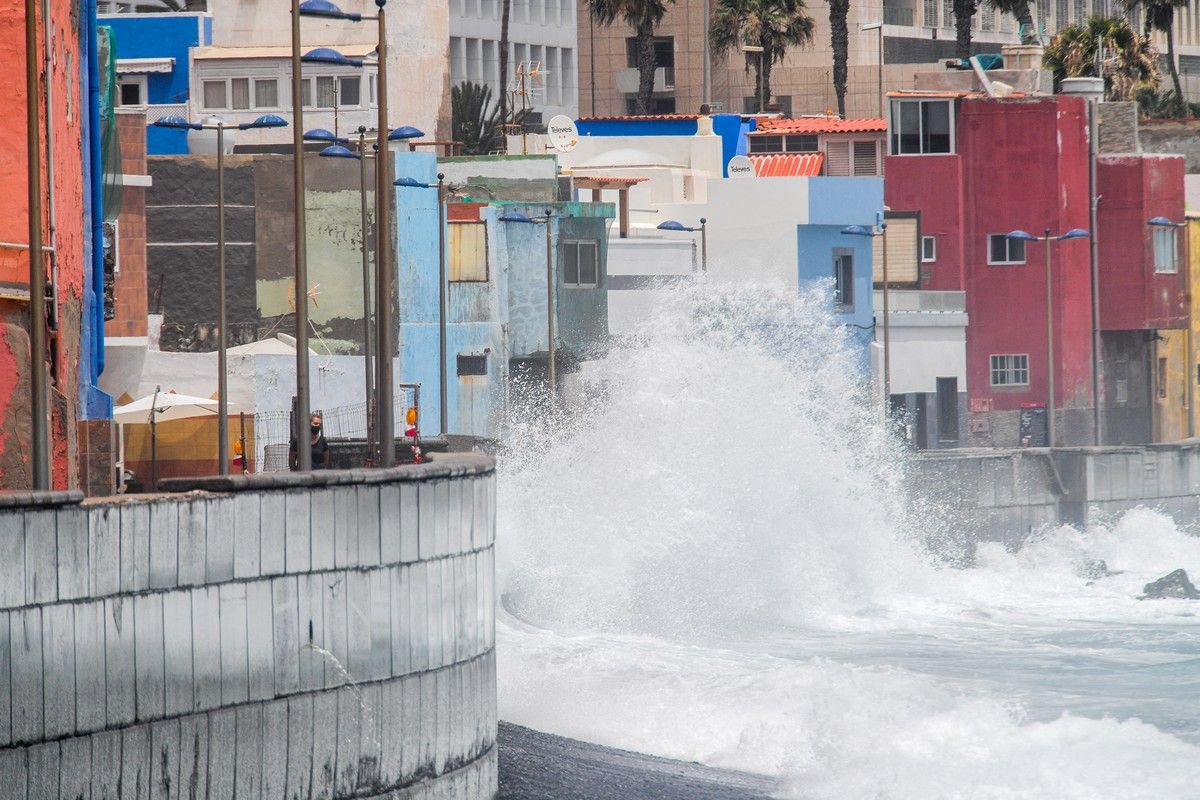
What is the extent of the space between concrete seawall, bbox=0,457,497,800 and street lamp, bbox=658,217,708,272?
3461 centimetres

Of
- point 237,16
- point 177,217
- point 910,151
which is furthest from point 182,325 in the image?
point 910,151

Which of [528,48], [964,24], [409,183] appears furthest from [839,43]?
[409,183]

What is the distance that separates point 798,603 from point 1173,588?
886 cm

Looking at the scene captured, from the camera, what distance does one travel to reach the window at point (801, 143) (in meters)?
62.0

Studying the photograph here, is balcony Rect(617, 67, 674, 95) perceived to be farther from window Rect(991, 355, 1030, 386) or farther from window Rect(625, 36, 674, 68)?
window Rect(991, 355, 1030, 386)

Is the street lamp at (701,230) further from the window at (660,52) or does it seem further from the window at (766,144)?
the window at (660,52)

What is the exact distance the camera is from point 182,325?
43.2 metres

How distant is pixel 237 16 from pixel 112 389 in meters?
23.5

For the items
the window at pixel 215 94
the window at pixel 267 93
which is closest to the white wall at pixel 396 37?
the window at pixel 267 93

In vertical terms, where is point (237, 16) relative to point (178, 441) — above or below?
above

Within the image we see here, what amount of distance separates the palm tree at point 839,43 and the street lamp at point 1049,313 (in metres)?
26.9

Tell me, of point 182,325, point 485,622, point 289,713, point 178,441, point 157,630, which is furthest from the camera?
point 182,325

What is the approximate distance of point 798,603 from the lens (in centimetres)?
3644

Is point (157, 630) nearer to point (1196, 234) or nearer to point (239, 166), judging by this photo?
point (239, 166)
